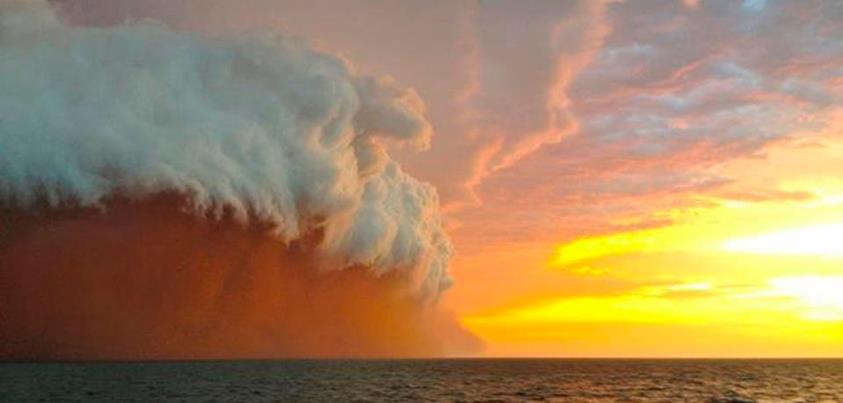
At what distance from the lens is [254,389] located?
76625 mm

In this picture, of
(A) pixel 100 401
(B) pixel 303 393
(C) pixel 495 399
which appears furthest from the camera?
(B) pixel 303 393

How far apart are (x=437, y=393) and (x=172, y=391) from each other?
23.8 metres

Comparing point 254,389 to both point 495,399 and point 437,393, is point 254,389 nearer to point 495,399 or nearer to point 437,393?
point 437,393

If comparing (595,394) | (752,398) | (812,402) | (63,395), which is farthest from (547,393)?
(63,395)

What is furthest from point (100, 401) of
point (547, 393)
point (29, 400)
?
point (547, 393)

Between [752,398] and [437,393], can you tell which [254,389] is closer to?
[437,393]

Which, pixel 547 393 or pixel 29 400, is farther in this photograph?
pixel 547 393

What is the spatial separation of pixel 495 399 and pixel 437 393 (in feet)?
29.4

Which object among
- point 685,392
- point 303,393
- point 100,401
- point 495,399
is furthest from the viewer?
point 685,392

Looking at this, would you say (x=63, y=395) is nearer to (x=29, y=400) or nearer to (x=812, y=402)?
(x=29, y=400)

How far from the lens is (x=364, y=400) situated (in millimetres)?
61625

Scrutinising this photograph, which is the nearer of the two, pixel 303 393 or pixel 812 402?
pixel 812 402

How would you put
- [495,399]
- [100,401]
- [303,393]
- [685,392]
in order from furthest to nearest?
1. [685,392]
2. [303,393]
3. [495,399]
4. [100,401]

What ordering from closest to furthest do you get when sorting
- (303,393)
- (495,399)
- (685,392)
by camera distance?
(495,399) < (303,393) < (685,392)
